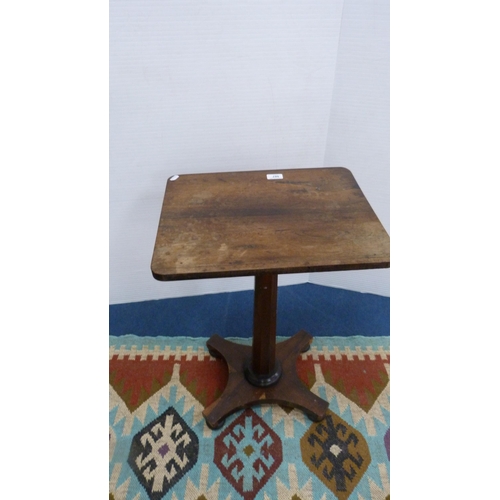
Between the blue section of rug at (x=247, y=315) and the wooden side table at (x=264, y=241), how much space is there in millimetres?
238

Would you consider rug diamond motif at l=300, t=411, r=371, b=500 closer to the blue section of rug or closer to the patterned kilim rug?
the patterned kilim rug

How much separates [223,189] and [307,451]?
0.99 m

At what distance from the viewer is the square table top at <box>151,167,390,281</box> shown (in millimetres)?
1005

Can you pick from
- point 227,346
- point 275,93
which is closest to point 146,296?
point 227,346

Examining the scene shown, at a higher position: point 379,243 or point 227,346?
point 379,243

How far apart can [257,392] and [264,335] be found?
9.7 inches

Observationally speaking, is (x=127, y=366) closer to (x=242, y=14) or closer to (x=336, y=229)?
(x=336, y=229)

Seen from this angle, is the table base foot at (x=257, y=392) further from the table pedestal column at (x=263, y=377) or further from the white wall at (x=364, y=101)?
the white wall at (x=364, y=101)

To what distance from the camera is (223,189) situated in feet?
4.44

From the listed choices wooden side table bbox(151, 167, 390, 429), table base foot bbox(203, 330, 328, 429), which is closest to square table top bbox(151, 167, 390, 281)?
wooden side table bbox(151, 167, 390, 429)

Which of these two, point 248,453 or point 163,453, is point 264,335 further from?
point 163,453

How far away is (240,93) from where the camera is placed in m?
1.56

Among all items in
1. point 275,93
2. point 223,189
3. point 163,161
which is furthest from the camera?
point 163,161

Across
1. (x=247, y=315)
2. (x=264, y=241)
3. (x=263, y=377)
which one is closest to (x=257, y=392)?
(x=263, y=377)
